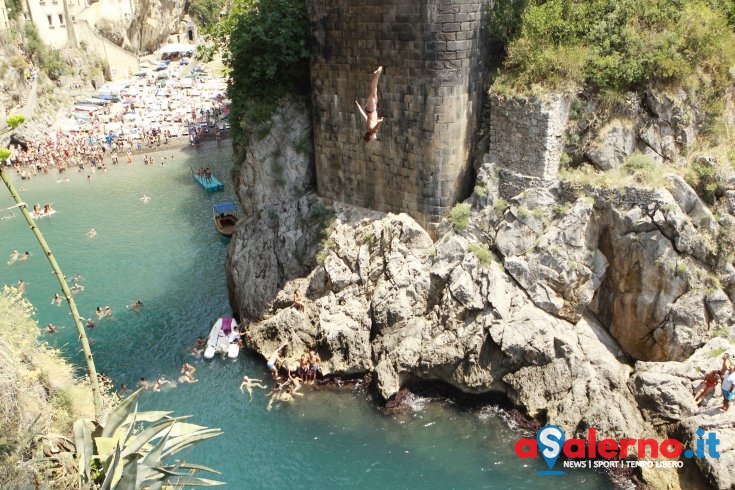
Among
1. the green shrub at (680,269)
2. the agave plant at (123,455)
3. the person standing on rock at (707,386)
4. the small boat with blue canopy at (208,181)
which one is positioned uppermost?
the agave plant at (123,455)

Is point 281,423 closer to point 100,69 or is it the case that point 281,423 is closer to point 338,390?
point 338,390

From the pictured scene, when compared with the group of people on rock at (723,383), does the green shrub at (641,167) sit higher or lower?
higher

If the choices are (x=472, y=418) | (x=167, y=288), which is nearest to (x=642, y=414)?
(x=472, y=418)

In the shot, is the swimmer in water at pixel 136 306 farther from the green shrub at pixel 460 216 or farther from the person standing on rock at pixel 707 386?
the person standing on rock at pixel 707 386

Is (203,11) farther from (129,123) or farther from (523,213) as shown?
(523,213)

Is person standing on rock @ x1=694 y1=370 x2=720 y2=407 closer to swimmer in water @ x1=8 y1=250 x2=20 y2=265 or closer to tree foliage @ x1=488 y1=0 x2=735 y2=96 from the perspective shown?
tree foliage @ x1=488 y1=0 x2=735 y2=96

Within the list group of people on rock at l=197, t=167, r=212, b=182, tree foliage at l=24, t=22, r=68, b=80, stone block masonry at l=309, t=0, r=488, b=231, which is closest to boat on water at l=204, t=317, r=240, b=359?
stone block masonry at l=309, t=0, r=488, b=231

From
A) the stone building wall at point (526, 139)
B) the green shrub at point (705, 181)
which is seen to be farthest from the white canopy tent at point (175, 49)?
the green shrub at point (705, 181)
